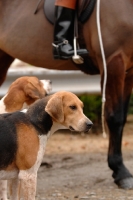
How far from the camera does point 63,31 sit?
290 inches

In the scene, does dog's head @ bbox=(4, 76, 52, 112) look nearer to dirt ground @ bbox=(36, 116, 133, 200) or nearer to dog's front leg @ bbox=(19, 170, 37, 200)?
dirt ground @ bbox=(36, 116, 133, 200)

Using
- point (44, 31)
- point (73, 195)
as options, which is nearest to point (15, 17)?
point (44, 31)

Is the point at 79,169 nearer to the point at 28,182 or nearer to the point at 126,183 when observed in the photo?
the point at 126,183

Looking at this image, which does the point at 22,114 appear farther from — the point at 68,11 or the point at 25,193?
the point at 68,11

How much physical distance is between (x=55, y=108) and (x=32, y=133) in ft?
1.02

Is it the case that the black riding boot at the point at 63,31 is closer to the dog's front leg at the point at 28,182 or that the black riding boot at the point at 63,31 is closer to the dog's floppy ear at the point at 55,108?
the dog's floppy ear at the point at 55,108

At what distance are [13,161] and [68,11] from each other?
2430mm

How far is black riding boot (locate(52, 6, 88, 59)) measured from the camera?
7.34 m

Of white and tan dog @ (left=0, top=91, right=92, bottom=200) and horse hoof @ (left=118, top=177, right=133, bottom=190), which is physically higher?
white and tan dog @ (left=0, top=91, right=92, bottom=200)

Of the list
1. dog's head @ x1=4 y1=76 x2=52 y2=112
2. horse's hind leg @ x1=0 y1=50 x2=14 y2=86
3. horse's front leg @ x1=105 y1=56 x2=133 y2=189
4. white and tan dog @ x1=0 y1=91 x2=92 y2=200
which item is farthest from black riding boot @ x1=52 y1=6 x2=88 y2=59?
white and tan dog @ x1=0 y1=91 x2=92 y2=200

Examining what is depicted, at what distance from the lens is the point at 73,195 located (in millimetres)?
6789

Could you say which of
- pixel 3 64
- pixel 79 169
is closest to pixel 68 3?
pixel 3 64

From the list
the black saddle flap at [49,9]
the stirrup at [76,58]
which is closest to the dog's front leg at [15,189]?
the stirrup at [76,58]

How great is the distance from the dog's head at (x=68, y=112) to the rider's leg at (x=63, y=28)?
6.35ft
